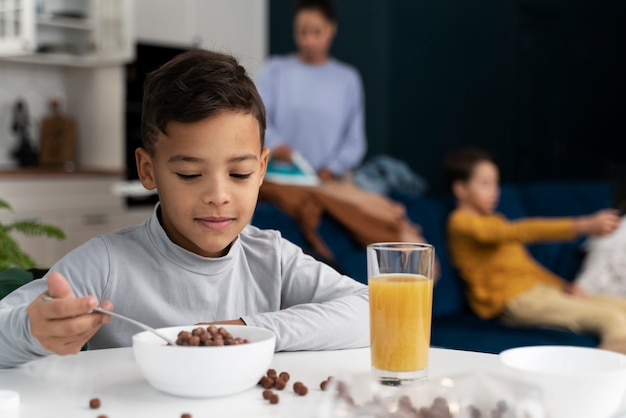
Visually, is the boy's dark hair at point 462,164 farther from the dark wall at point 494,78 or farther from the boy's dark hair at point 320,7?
the dark wall at point 494,78

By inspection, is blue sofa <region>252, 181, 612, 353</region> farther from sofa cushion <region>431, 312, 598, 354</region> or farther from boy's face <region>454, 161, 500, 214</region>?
boy's face <region>454, 161, 500, 214</region>

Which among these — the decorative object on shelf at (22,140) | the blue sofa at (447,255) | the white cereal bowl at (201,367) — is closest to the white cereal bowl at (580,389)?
the white cereal bowl at (201,367)

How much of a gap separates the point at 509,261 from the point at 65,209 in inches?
104

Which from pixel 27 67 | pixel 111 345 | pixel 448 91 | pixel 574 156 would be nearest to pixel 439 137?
pixel 448 91

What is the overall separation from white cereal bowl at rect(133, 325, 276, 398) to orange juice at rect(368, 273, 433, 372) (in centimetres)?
15

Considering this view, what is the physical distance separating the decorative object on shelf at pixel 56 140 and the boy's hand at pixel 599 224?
3336mm

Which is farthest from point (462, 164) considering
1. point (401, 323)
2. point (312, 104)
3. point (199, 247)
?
point (401, 323)

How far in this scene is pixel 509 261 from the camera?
11.4 feet

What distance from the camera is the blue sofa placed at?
3004 mm

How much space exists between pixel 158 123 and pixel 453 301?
234cm

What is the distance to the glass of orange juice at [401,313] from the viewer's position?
101cm

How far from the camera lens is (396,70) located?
5.91m

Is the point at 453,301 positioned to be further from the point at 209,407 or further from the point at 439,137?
the point at 439,137

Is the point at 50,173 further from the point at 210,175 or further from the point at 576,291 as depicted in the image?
the point at 210,175
